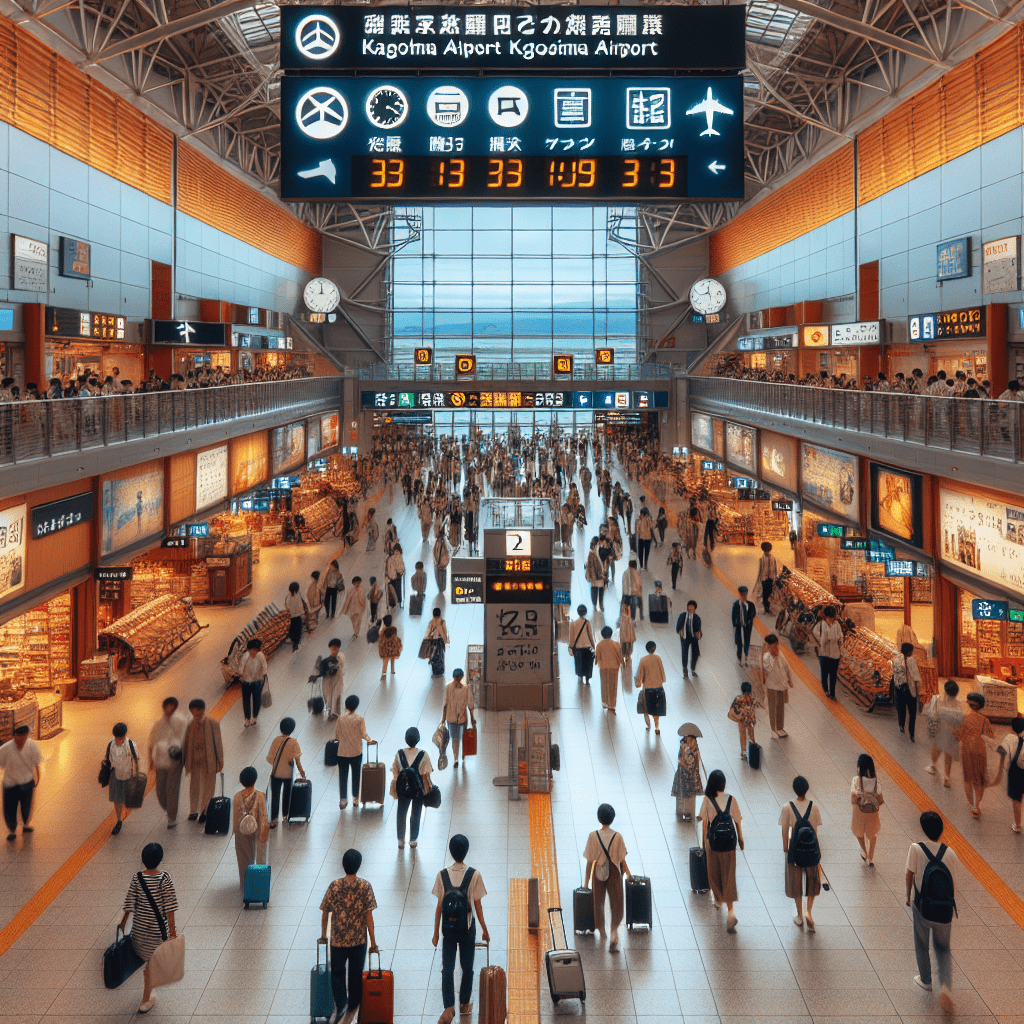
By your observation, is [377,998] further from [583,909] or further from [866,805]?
[866,805]

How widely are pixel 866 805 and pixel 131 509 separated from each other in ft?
42.7

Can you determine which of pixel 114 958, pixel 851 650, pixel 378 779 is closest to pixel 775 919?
pixel 378 779

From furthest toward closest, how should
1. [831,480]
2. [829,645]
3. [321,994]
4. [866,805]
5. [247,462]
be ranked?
[247,462] → [831,480] → [829,645] → [866,805] → [321,994]

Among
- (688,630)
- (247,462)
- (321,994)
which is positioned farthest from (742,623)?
(247,462)

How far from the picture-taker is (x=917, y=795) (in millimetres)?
11289

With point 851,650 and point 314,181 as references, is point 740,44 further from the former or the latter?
point 851,650

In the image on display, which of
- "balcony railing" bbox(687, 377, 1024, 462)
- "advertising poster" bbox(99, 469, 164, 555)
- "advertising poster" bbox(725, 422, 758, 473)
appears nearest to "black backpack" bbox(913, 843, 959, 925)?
"balcony railing" bbox(687, 377, 1024, 462)

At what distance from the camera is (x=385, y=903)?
8.77 meters

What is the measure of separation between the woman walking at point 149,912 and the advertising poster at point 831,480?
16.1 metres

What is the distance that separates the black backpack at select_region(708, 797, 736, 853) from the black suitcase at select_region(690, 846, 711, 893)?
49 centimetres

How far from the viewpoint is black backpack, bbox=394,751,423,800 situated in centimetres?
960

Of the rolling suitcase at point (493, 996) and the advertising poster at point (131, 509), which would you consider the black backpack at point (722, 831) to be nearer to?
the rolling suitcase at point (493, 996)

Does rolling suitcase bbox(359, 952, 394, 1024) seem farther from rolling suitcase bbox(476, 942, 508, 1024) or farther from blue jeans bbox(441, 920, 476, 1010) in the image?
rolling suitcase bbox(476, 942, 508, 1024)

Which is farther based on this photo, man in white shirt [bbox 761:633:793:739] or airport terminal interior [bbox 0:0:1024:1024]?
man in white shirt [bbox 761:633:793:739]
